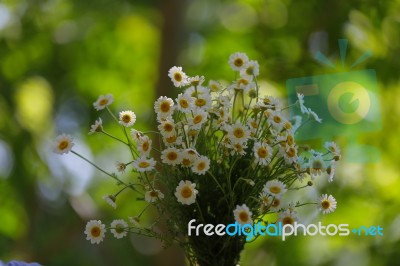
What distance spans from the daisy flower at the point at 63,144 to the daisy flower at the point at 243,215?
0.29 meters

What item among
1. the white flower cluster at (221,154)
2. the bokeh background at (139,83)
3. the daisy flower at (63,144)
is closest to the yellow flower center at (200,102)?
the white flower cluster at (221,154)

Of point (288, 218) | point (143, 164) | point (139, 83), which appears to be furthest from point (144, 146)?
point (139, 83)

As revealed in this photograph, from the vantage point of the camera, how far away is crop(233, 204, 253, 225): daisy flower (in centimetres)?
102

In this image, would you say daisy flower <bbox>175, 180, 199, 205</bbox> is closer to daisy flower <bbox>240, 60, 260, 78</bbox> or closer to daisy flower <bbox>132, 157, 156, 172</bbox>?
daisy flower <bbox>132, 157, 156, 172</bbox>

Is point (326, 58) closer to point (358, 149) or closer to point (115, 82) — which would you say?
point (358, 149)

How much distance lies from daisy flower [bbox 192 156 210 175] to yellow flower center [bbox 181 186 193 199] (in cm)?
3

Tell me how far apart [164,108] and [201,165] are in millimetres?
133

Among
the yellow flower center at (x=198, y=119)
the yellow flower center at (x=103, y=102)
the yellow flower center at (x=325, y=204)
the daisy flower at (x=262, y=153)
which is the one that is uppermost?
the yellow flower center at (x=103, y=102)

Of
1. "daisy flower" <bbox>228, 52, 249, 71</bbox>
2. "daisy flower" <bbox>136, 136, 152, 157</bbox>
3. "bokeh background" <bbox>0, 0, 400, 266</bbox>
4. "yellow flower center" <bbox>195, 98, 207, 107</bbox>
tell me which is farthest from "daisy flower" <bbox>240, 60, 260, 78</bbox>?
"bokeh background" <bbox>0, 0, 400, 266</bbox>

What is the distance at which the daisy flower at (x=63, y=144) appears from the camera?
110 cm

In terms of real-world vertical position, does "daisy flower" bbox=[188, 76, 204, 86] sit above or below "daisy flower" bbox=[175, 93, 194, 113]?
above

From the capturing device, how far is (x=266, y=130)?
1132 mm

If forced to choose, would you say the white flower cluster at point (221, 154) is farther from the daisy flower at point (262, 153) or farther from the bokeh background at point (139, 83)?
the bokeh background at point (139, 83)

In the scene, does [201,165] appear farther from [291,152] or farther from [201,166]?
[291,152]
